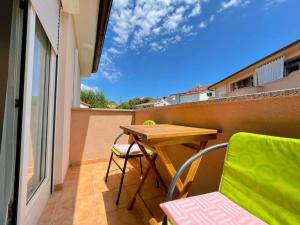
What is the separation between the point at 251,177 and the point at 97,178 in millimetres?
2222

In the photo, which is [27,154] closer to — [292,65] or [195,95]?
[292,65]

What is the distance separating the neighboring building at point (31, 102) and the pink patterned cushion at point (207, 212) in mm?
981

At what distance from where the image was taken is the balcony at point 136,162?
917 mm

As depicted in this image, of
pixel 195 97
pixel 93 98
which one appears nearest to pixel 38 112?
pixel 195 97

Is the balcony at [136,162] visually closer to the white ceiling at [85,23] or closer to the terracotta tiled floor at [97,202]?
the terracotta tiled floor at [97,202]

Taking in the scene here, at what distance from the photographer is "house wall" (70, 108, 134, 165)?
9.56 feet

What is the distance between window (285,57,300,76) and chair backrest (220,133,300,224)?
7.57m

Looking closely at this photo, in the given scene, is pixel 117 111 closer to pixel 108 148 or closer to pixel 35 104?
pixel 108 148

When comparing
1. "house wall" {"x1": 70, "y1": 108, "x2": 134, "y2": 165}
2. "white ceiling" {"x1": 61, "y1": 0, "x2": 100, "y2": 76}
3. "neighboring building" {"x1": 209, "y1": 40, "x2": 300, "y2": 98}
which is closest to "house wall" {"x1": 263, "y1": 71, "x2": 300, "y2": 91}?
"neighboring building" {"x1": 209, "y1": 40, "x2": 300, "y2": 98}

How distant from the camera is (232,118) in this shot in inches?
46.6

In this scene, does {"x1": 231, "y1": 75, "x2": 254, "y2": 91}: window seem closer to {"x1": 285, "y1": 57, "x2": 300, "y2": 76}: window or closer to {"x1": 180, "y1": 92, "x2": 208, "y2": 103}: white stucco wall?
{"x1": 285, "y1": 57, "x2": 300, "y2": 76}: window

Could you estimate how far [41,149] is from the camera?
1612mm

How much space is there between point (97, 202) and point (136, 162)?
1.39m

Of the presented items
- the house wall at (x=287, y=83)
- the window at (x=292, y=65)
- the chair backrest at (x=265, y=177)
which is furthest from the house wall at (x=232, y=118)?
the window at (x=292, y=65)
